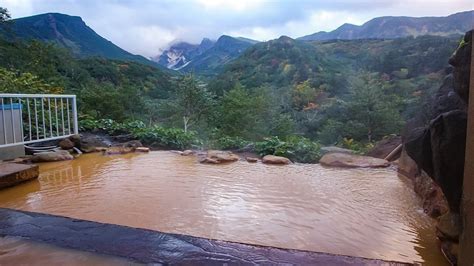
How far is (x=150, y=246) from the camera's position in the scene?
1.38 metres

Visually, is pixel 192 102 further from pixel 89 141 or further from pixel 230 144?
pixel 89 141

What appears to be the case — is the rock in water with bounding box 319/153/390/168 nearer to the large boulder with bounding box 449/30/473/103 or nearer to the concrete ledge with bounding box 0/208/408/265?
the large boulder with bounding box 449/30/473/103

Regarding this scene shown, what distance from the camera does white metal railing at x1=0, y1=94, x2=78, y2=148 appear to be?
4016mm

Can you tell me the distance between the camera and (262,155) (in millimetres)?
5188

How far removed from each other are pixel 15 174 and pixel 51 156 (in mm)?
1376

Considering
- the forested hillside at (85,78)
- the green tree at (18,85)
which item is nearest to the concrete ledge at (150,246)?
the green tree at (18,85)

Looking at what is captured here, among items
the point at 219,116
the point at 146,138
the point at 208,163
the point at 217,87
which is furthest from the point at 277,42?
the point at 208,163

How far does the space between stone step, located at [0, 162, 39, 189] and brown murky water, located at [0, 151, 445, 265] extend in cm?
9

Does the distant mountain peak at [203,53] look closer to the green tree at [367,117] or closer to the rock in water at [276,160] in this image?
the green tree at [367,117]

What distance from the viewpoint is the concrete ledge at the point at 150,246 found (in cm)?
127

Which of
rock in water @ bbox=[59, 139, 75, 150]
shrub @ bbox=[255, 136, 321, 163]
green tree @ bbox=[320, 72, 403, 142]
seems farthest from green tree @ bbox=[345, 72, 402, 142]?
rock in water @ bbox=[59, 139, 75, 150]

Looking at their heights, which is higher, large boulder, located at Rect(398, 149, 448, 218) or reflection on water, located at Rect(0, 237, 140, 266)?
reflection on water, located at Rect(0, 237, 140, 266)

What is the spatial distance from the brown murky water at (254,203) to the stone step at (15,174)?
9 centimetres

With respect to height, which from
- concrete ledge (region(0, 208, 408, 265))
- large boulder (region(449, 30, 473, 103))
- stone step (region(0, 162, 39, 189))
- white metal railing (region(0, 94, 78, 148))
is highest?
large boulder (region(449, 30, 473, 103))
